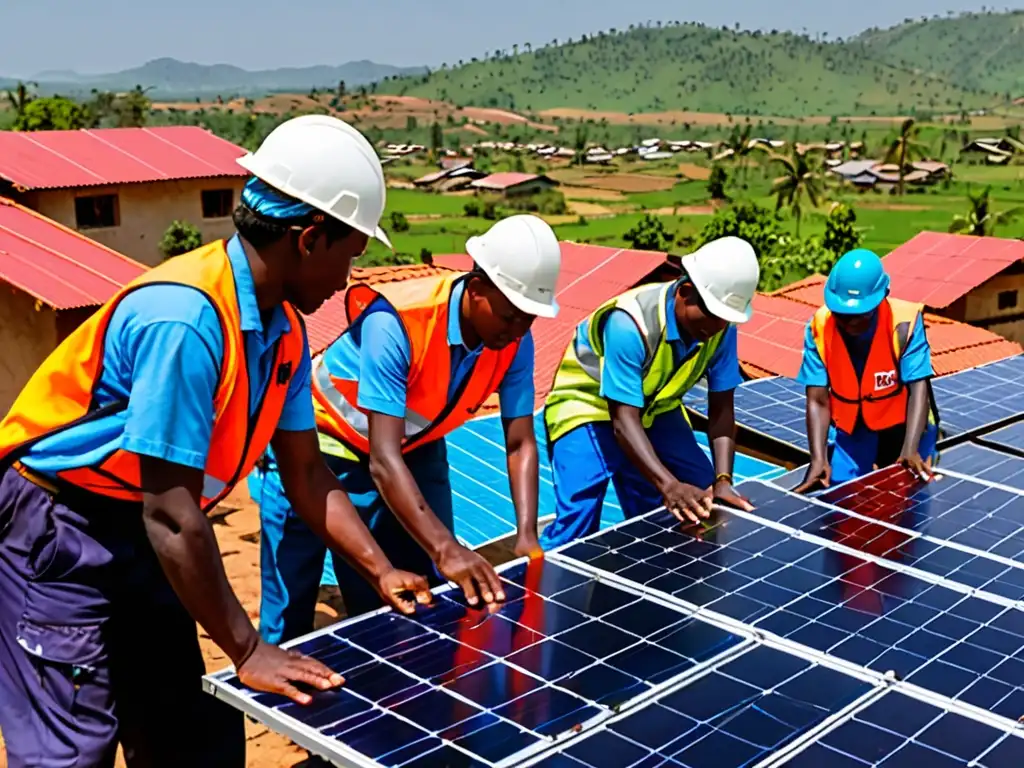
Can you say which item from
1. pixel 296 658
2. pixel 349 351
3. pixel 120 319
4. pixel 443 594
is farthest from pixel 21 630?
pixel 349 351

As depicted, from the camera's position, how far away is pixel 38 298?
15578mm

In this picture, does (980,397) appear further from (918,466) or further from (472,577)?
(472,577)

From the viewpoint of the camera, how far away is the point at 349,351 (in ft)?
17.3

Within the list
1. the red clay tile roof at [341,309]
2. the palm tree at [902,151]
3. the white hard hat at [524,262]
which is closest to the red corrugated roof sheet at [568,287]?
the red clay tile roof at [341,309]

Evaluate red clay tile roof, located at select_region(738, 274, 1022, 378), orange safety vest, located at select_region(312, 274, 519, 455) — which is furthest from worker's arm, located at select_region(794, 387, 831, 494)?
red clay tile roof, located at select_region(738, 274, 1022, 378)

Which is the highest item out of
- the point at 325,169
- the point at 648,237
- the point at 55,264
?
the point at 325,169

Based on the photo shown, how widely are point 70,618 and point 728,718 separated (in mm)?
2077

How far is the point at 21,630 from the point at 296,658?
0.87 meters

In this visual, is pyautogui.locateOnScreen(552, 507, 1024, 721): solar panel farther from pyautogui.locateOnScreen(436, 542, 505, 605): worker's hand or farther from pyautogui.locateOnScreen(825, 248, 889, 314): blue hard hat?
pyautogui.locateOnScreen(825, 248, 889, 314): blue hard hat

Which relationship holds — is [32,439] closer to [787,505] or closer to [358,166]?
[358,166]

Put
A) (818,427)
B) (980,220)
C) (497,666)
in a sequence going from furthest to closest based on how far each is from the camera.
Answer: (980,220), (818,427), (497,666)

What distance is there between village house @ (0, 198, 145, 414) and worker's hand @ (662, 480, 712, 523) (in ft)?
40.0

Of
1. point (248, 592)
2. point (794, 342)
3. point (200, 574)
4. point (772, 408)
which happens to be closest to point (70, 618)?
point (200, 574)

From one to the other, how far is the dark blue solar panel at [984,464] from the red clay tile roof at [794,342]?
18.8 ft
